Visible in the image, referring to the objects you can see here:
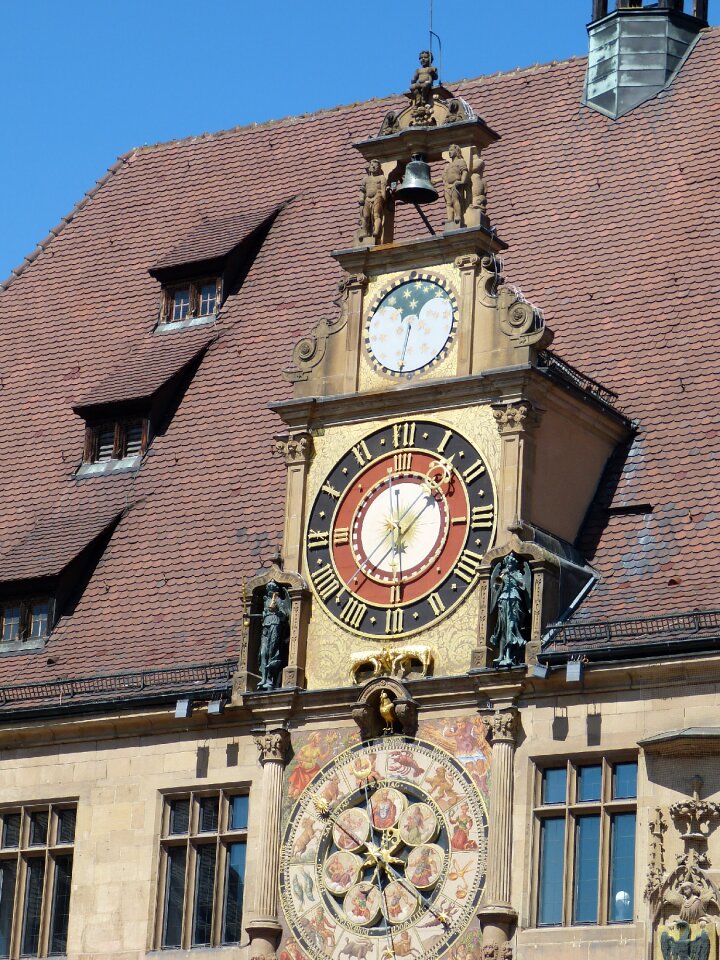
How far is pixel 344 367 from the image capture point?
31094 mm

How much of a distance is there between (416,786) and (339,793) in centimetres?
93

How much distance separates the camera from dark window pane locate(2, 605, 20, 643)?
3328 centimetres

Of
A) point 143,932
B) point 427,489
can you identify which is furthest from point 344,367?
point 143,932

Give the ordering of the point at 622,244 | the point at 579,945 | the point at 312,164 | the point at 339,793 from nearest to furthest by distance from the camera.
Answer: the point at 579,945
the point at 339,793
the point at 622,244
the point at 312,164

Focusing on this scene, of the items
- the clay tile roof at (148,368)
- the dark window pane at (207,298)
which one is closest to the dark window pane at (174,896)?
the clay tile roof at (148,368)

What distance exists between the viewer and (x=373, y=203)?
31781mm

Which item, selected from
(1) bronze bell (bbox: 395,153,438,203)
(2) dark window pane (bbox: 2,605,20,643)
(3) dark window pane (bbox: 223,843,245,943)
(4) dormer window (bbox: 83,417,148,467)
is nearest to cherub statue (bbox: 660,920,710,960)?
(3) dark window pane (bbox: 223,843,245,943)

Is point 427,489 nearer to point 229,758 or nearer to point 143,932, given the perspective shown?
point 229,758

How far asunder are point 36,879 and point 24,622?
10.8 feet

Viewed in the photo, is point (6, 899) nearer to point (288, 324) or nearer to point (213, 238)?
point (288, 324)

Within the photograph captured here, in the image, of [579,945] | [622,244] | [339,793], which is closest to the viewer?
[579,945]

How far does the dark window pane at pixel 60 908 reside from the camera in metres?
31.1

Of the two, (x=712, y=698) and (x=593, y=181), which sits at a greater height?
(x=593, y=181)

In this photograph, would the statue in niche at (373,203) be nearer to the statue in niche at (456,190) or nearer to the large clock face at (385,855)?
the statue in niche at (456,190)
